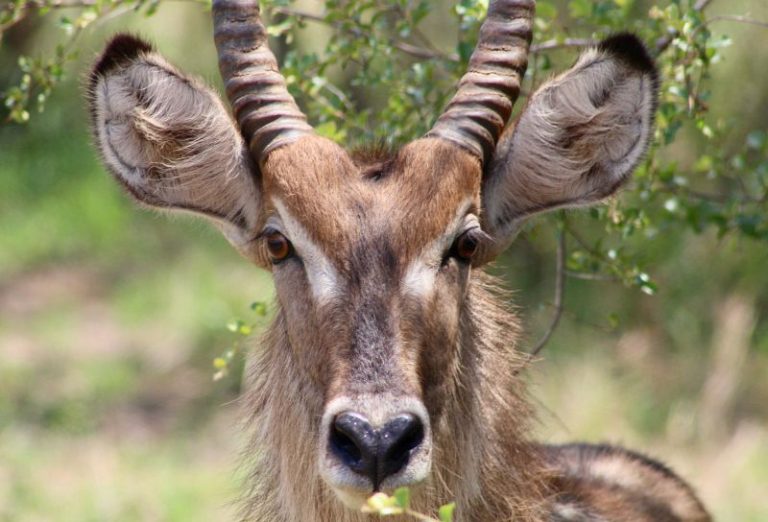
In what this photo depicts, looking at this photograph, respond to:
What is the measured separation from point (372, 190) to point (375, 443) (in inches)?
37.9

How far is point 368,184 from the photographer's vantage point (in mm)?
4594

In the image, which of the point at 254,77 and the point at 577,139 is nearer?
the point at 254,77

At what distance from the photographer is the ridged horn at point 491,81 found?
4785mm

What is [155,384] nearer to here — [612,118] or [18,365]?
[18,365]

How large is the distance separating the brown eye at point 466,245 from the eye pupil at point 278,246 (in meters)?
0.57

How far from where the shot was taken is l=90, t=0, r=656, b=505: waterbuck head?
14.4 feet

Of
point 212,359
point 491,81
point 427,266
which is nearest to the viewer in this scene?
point 427,266

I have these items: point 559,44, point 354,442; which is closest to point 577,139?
point 559,44

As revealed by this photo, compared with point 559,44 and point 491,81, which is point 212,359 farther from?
point 491,81

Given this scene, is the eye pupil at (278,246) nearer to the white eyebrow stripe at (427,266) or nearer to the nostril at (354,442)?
the white eyebrow stripe at (427,266)

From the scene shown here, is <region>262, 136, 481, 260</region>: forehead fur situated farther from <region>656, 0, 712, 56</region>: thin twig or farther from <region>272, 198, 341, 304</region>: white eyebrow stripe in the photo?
<region>656, 0, 712, 56</region>: thin twig

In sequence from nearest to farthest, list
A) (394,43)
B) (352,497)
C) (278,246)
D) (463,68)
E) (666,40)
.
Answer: (352,497) < (278,246) < (666,40) < (463,68) < (394,43)

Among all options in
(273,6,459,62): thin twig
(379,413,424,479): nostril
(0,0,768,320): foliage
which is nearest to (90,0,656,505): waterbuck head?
(379,413,424,479): nostril

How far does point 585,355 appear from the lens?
10.9m
